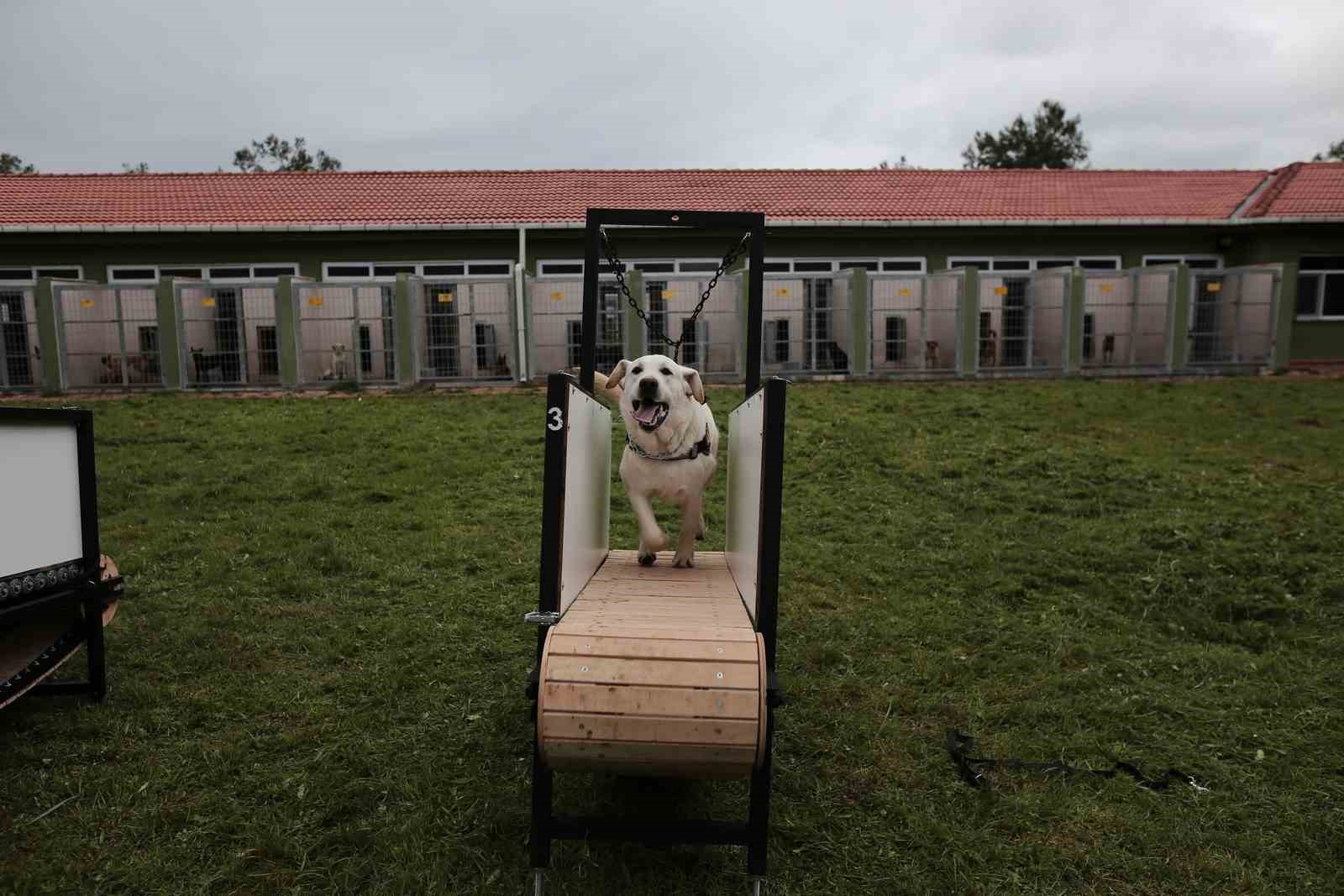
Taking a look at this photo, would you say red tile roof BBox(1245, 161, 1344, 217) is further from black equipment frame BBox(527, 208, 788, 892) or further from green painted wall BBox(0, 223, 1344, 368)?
black equipment frame BBox(527, 208, 788, 892)

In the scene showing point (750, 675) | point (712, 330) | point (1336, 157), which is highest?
point (1336, 157)

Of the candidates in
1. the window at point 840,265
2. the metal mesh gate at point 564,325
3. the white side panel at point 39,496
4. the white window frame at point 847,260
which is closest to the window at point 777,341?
the metal mesh gate at point 564,325

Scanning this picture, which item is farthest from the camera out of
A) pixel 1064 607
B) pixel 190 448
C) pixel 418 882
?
pixel 190 448

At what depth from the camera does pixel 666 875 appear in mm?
3479

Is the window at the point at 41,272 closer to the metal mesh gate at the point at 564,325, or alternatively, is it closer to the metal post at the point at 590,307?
the metal mesh gate at the point at 564,325

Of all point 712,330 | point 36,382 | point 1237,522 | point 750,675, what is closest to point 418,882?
point 750,675

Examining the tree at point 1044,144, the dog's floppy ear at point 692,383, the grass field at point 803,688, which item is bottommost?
the grass field at point 803,688

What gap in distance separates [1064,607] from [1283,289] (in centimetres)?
1527

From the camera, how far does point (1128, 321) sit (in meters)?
17.8

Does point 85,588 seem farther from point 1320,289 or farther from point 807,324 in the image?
point 1320,289

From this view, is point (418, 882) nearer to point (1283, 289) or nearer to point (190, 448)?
point (190, 448)

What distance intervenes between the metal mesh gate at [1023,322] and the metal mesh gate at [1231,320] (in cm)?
270

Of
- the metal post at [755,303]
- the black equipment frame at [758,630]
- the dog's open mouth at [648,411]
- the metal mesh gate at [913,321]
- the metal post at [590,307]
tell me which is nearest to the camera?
the black equipment frame at [758,630]

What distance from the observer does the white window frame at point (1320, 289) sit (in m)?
21.5
